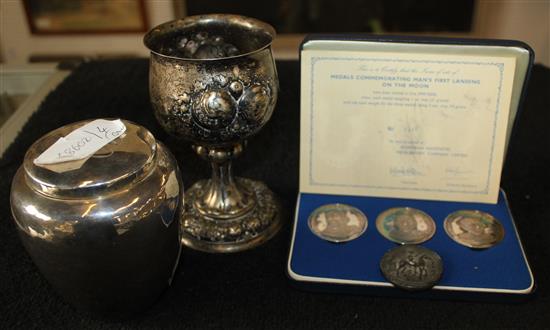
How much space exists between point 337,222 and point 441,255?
13cm

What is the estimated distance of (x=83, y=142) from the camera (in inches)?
20.2

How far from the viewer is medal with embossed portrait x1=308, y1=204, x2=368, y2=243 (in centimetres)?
65

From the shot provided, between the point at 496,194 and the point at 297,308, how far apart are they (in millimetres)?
299

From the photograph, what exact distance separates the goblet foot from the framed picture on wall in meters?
1.10

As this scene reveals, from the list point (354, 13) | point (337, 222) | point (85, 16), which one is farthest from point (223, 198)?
point (85, 16)

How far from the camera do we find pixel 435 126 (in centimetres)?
67

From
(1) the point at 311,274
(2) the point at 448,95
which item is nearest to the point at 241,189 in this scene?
(1) the point at 311,274

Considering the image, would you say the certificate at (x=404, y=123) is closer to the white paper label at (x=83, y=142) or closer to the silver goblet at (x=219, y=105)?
the silver goblet at (x=219, y=105)

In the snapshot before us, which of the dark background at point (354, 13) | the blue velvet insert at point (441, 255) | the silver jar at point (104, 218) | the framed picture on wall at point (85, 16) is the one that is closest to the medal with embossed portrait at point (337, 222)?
the blue velvet insert at point (441, 255)

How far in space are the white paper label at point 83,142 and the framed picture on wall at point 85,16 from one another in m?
1.19

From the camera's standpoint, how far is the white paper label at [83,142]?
1.62ft

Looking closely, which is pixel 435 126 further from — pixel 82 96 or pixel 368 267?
pixel 82 96

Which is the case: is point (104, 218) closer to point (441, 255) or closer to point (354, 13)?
point (441, 255)

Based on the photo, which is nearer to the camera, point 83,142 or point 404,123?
point 83,142
